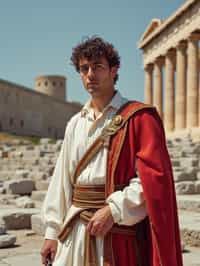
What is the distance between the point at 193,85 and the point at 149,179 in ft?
91.5

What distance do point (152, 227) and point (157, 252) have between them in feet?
0.42

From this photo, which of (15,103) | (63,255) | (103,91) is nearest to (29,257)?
(63,255)

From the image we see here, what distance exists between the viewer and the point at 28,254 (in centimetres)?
586

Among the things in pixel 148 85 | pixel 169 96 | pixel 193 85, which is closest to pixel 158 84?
pixel 148 85

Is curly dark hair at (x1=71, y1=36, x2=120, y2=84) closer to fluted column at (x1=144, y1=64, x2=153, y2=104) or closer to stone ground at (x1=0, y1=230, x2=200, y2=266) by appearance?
stone ground at (x1=0, y1=230, x2=200, y2=266)

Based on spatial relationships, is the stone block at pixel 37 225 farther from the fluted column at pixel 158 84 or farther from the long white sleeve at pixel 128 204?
the fluted column at pixel 158 84

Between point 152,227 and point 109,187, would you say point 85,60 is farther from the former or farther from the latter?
point 152,227

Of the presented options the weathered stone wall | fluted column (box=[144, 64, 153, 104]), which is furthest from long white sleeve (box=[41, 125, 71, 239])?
the weathered stone wall

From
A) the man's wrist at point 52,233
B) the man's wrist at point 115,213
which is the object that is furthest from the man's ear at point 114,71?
the man's wrist at point 52,233

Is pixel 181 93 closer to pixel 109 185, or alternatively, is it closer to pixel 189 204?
pixel 189 204

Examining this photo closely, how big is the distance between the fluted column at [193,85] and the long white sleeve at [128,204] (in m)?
27.3

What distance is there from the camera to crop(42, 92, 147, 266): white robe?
8.59ft

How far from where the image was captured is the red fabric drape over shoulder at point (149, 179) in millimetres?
2570

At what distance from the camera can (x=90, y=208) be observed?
280 centimetres
